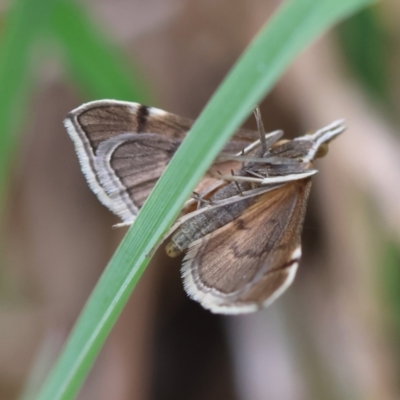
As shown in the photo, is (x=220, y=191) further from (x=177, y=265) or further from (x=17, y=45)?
(x=177, y=265)

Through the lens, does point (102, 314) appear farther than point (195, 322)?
No

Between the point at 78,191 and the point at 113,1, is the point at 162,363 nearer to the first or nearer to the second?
the point at 78,191

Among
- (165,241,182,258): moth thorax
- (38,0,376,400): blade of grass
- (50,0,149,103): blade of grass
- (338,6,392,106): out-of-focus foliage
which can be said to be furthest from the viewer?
(338,6,392,106): out-of-focus foliage

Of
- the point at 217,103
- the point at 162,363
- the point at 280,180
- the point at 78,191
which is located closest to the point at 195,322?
the point at 162,363

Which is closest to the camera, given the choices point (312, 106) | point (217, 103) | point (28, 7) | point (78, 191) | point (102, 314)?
point (217, 103)

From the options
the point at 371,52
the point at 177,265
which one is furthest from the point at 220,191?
the point at 371,52

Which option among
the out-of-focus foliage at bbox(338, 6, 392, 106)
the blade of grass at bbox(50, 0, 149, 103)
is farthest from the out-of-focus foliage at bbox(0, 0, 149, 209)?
the out-of-focus foliage at bbox(338, 6, 392, 106)

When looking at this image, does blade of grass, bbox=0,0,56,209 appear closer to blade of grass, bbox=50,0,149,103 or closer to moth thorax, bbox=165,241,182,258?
blade of grass, bbox=50,0,149,103
